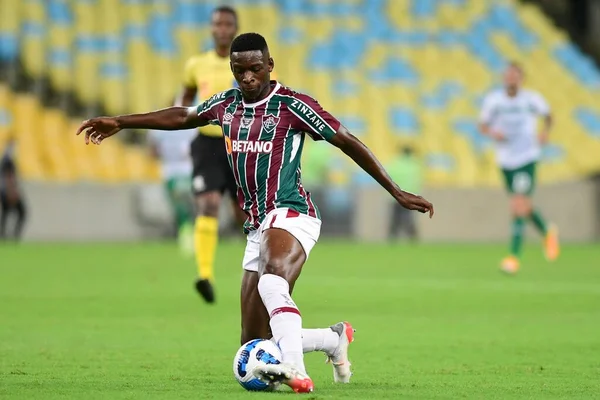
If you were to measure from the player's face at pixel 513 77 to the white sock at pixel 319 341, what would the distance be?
31.6 feet

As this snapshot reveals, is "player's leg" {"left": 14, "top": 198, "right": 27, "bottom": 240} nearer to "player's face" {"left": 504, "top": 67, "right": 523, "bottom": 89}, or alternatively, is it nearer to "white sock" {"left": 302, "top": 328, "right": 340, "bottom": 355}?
"player's face" {"left": 504, "top": 67, "right": 523, "bottom": 89}

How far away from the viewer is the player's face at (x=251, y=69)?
594 cm

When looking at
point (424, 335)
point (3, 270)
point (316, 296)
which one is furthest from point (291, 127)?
point (3, 270)

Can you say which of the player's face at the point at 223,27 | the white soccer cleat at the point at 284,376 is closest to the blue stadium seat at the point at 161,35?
the player's face at the point at 223,27

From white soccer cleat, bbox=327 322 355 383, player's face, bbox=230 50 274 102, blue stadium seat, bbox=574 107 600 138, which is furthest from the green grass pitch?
blue stadium seat, bbox=574 107 600 138

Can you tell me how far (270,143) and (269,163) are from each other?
10cm

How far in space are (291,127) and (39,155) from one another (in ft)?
57.7

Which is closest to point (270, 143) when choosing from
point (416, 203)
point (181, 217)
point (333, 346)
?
point (416, 203)

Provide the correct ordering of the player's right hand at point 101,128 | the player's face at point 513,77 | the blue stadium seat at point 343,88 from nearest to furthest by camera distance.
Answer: the player's right hand at point 101,128
the player's face at point 513,77
the blue stadium seat at point 343,88

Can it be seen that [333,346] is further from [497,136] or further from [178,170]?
[178,170]

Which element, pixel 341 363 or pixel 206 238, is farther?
pixel 206 238

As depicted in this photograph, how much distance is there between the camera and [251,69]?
5.96 metres

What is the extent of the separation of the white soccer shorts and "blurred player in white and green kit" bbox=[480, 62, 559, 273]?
9293 millimetres

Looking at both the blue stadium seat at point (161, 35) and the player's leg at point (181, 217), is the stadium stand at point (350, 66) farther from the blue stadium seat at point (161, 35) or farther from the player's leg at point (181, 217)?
the player's leg at point (181, 217)
